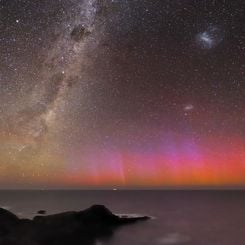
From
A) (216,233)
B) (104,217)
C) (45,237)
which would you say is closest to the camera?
(45,237)

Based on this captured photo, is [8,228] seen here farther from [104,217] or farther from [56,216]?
[104,217]

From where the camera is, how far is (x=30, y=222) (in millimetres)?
68875

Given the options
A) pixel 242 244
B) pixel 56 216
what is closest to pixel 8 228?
pixel 56 216

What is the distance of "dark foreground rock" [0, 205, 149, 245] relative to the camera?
5547 centimetres

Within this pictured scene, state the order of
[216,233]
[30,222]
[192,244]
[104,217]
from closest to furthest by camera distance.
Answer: [192,244] < [30,222] < [216,233] < [104,217]

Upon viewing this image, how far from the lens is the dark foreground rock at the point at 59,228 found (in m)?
55.5

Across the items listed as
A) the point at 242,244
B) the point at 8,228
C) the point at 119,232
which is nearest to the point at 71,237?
the point at 8,228

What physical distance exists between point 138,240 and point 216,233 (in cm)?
1781

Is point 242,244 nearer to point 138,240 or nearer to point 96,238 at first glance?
point 138,240

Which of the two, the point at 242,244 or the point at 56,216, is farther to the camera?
the point at 56,216

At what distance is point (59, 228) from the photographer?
64.0m

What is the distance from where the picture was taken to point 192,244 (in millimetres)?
61469

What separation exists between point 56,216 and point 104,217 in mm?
11015

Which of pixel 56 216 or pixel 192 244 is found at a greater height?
pixel 56 216
